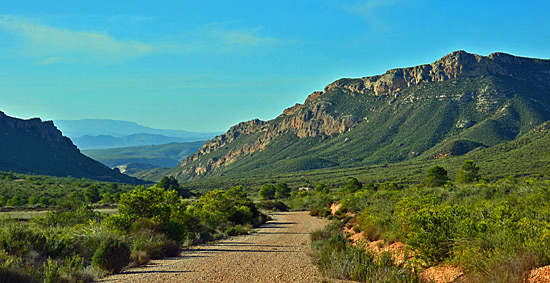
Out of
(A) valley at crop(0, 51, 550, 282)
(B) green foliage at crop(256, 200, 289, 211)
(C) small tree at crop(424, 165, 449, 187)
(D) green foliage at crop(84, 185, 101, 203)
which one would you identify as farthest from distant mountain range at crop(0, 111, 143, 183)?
(C) small tree at crop(424, 165, 449, 187)

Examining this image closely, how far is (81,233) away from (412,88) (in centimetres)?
15462

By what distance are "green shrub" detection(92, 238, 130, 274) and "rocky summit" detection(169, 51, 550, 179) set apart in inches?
4159

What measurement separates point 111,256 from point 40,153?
13095cm

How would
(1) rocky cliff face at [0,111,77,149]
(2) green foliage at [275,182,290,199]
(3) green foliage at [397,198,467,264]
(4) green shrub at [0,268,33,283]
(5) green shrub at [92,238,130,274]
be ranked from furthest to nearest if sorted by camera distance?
(1) rocky cliff face at [0,111,77,149], (2) green foliage at [275,182,290,199], (5) green shrub at [92,238,130,274], (3) green foliage at [397,198,467,264], (4) green shrub at [0,268,33,283]

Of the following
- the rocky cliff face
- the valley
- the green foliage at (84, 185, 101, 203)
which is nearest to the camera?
the valley

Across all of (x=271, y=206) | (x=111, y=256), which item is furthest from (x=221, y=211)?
(x=271, y=206)

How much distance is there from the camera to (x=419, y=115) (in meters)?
134

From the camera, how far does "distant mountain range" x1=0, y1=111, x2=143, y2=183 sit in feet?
377

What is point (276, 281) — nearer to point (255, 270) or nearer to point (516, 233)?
point (255, 270)

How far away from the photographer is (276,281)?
38.1 feet

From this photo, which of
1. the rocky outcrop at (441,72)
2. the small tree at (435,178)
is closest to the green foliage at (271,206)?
the small tree at (435,178)

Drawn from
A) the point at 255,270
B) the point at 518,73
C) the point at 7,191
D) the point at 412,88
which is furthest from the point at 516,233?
the point at 518,73

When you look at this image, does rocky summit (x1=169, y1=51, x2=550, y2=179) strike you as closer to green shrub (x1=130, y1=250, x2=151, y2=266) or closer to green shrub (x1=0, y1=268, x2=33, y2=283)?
green shrub (x1=130, y1=250, x2=151, y2=266)

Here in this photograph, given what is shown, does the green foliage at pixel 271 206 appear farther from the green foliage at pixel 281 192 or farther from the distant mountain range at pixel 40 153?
the distant mountain range at pixel 40 153
